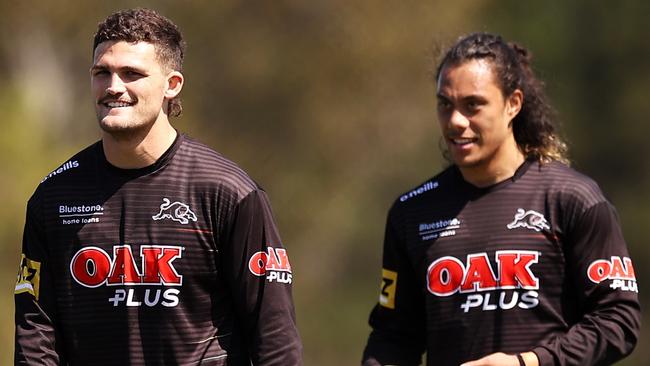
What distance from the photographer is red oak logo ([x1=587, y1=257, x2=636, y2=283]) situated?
605 centimetres

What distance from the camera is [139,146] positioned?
5.88 m

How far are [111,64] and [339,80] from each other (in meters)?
14.7

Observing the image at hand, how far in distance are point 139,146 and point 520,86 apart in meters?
1.84

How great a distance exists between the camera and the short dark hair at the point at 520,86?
6488 millimetres

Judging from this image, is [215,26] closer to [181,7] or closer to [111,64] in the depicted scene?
[181,7]

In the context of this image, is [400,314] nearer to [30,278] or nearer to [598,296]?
[598,296]

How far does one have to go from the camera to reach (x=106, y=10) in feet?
58.3

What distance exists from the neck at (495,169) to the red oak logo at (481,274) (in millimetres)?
373

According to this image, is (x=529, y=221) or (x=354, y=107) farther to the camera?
(x=354, y=107)

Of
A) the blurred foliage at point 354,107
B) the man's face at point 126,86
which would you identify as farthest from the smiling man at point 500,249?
the blurred foliage at point 354,107

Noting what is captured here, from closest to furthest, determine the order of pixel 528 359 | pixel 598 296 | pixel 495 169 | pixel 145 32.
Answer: pixel 145 32 → pixel 528 359 → pixel 598 296 → pixel 495 169

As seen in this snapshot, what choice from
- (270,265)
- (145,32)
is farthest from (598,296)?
(145,32)

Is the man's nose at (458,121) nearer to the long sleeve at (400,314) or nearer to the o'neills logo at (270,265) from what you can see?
the long sleeve at (400,314)

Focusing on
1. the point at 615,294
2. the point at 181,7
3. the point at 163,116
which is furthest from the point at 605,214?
the point at 181,7
